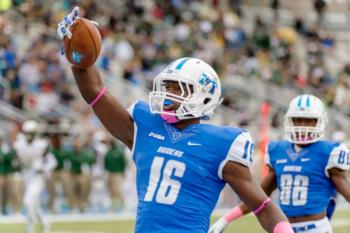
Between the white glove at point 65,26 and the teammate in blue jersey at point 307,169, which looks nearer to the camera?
the white glove at point 65,26

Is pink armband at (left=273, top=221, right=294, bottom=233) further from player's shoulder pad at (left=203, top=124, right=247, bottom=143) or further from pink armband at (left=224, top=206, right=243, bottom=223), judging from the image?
pink armband at (left=224, top=206, right=243, bottom=223)

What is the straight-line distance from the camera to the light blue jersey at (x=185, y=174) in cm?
461

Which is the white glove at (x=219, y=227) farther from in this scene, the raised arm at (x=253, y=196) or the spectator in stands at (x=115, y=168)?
the spectator in stands at (x=115, y=168)

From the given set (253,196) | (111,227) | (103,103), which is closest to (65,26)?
(103,103)

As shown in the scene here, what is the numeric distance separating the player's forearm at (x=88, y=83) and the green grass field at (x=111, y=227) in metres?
8.30

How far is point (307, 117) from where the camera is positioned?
706 cm

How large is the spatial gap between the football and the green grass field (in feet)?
27.4

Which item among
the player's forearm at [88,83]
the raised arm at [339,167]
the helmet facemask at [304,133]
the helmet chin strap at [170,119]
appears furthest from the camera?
the helmet facemask at [304,133]

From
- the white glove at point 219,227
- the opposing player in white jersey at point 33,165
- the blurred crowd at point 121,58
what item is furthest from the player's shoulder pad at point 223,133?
the blurred crowd at point 121,58

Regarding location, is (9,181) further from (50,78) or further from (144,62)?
(144,62)

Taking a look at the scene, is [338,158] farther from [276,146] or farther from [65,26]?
[65,26]

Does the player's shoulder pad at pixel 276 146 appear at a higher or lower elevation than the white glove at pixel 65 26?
lower

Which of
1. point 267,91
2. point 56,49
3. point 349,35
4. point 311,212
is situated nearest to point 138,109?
point 311,212

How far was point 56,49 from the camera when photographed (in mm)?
17969
